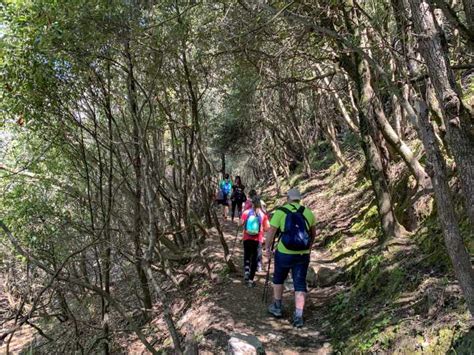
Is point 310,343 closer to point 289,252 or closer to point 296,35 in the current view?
point 289,252

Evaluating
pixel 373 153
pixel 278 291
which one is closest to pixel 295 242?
pixel 278 291

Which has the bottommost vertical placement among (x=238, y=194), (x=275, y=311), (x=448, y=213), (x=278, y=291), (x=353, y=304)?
(x=275, y=311)

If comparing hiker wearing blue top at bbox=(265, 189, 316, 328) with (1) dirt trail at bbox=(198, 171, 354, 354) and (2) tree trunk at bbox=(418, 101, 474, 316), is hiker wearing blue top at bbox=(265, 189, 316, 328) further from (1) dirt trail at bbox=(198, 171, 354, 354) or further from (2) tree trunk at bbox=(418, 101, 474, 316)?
(2) tree trunk at bbox=(418, 101, 474, 316)

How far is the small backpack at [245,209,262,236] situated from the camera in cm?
840

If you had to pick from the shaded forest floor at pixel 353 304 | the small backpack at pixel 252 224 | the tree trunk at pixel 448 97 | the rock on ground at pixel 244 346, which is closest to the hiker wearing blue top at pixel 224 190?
the shaded forest floor at pixel 353 304

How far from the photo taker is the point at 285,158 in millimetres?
29891

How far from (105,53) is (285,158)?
22.6m

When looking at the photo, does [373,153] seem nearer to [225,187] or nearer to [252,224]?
[252,224]

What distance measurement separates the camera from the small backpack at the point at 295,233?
6.38m

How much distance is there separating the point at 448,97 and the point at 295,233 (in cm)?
351

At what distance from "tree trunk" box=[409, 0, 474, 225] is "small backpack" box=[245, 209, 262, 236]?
5.31 m

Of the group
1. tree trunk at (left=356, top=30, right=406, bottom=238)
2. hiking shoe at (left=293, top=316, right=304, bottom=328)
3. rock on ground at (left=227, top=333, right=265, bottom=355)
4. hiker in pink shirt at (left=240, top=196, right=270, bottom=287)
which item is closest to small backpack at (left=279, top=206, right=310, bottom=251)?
hiking shoe at (left=293, top=316, right=304, bottom=328)

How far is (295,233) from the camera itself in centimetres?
638

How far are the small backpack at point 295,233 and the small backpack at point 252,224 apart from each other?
1.95 metres
